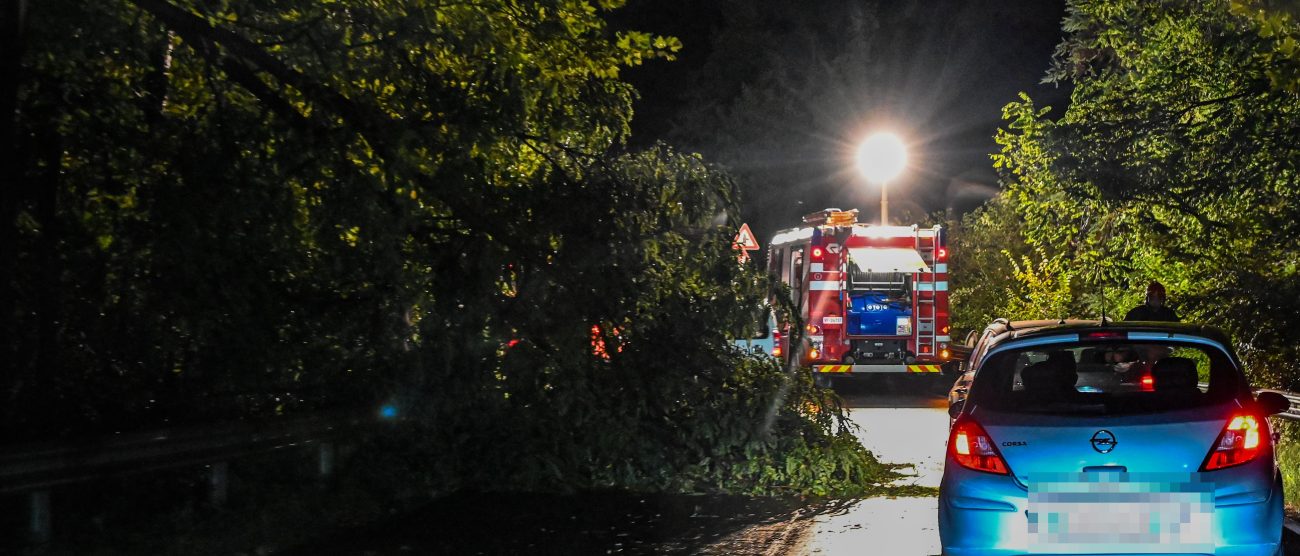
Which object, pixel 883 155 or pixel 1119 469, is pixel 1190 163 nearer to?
pixel 1119 469

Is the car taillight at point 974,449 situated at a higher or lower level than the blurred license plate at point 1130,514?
higher

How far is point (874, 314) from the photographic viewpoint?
870 inches

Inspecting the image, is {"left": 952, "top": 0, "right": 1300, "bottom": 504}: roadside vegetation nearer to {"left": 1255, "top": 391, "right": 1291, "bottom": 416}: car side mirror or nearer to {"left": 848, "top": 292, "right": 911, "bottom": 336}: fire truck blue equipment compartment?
{"left": 1255, "top": 391, "right": 1291, "bottom": 416}: car side mirror

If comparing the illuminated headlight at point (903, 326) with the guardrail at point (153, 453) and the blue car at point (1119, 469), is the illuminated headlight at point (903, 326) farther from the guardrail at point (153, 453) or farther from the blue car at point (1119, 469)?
the blue car at point (1119, 469)

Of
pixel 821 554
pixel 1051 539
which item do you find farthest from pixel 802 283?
pixel 1051 539

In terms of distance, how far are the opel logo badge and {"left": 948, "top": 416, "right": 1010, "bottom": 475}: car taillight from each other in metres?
0.39

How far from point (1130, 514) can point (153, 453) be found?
18.7ft

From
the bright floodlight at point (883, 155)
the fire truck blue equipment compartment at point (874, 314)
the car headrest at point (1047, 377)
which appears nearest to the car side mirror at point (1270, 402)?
the car headrest at point (1047, 377)

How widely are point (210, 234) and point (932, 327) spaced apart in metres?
14.1

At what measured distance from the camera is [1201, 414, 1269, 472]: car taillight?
20.6 ft

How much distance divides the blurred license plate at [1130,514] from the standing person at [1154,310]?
655 centimetres

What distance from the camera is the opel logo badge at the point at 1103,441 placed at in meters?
6.32

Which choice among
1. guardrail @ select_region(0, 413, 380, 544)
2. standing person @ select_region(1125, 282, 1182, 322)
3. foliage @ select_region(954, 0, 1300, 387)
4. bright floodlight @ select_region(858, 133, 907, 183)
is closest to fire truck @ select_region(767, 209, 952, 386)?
bright floodlight @ select_region(858, 133, 907, 183)

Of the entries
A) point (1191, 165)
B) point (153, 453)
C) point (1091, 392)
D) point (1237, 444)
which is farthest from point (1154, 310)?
point (153, 453)
